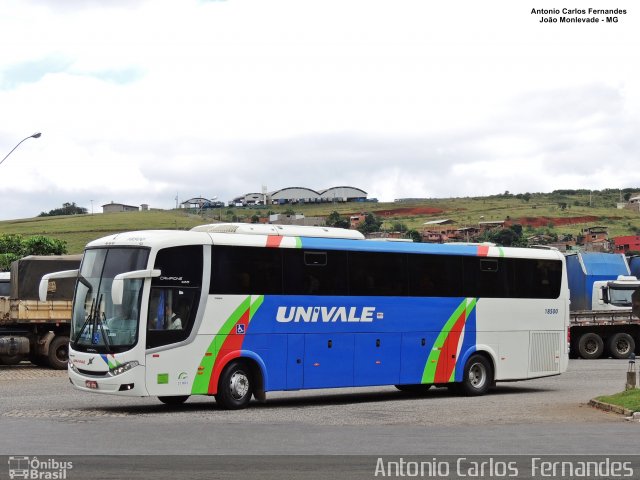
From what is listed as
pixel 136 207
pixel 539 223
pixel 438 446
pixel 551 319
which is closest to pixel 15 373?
pixel 551 319

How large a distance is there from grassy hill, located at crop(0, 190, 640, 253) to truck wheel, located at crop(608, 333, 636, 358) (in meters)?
55.7

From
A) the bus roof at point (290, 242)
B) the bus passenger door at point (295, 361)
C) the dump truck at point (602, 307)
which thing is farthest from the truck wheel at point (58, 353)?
the dump truck at point (602, 307)

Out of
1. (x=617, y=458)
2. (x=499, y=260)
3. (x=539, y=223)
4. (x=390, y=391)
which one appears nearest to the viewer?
(x=617, y=458)

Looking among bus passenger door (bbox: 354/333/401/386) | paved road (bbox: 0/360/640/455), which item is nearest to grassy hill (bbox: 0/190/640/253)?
paved road (bbox: 0/360/640/455)

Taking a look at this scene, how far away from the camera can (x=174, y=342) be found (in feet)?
65.7

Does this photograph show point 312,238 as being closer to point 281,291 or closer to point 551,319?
point 281,291

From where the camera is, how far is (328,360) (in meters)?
22.3

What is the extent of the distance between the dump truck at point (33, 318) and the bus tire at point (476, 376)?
13094 millimetres

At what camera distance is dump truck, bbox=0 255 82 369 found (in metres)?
31.9

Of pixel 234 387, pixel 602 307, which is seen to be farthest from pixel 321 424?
pixel 602 307

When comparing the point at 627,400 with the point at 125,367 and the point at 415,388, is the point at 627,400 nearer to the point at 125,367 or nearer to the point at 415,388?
the point at 415,388

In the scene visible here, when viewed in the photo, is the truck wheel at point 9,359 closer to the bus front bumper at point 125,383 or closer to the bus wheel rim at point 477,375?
the bus front bumper at point 125,383

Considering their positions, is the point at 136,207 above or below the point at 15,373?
above

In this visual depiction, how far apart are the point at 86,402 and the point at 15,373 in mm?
9565
